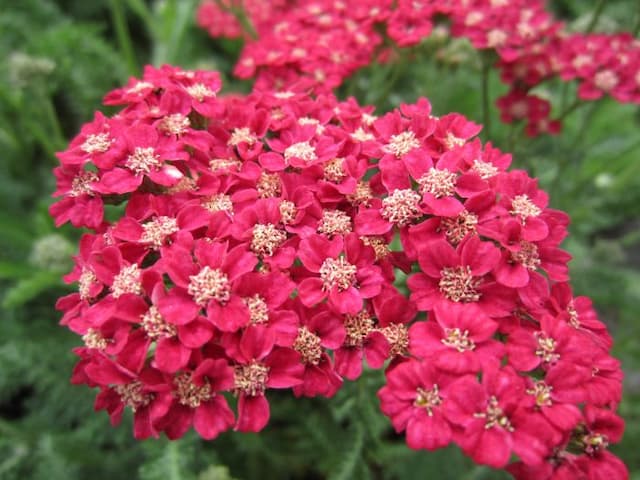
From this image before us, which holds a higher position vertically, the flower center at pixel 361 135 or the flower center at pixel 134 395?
the flower center at pixel 361 135

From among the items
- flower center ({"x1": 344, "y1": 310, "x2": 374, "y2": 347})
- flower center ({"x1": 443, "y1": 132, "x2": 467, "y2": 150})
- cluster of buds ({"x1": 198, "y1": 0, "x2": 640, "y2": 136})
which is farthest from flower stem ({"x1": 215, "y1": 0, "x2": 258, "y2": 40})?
flower center ({"x1": 344, "y1": 310, "x2": 374, "y2": 347})

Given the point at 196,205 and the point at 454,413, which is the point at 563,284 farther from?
the point at 196,205

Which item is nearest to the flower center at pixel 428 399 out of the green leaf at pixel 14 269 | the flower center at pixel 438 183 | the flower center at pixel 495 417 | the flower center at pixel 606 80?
the flower center at pixel 495 417

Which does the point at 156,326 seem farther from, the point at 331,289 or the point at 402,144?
the point at 402,144

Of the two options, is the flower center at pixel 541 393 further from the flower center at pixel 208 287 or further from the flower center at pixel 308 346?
the flower center at pixel 208 287

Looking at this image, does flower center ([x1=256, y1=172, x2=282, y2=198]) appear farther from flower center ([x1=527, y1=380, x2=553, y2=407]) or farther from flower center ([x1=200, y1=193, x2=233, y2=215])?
flower center ([x1=527, y1=380, x2=553, y2=407])

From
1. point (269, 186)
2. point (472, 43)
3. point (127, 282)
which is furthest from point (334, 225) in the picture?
point (472, 43)
